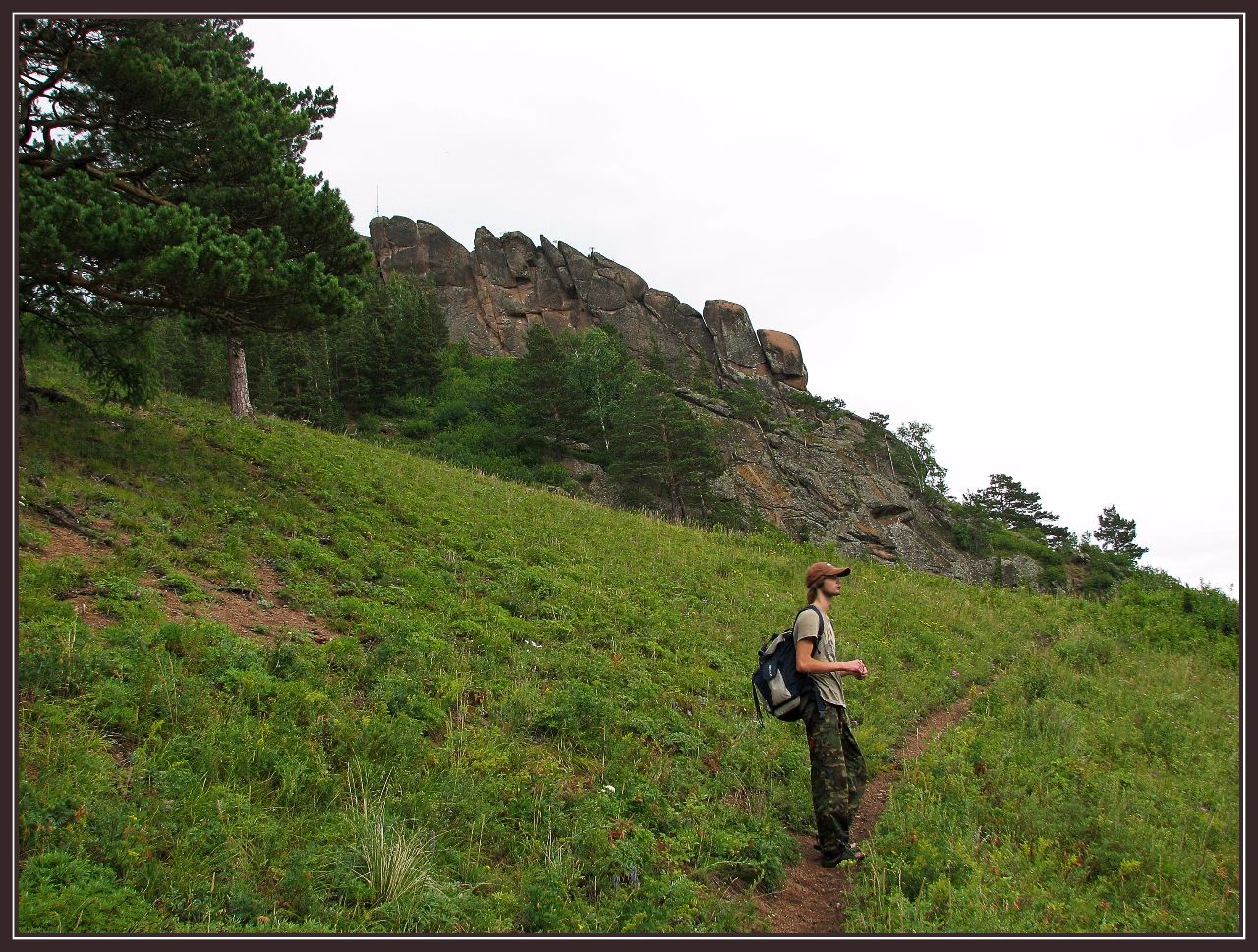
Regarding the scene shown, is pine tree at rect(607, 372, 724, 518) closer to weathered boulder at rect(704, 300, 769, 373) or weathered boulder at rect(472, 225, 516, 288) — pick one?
weathered boulder at rect(472, 225, 516, 288)

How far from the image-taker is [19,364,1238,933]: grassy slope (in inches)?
169

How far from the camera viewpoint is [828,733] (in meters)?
5.69

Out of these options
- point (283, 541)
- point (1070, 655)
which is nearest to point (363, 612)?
point (283, 541)

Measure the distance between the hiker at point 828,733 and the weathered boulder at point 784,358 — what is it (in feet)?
272

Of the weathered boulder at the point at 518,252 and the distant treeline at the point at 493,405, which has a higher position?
the weathered boulder at the point at 518,252

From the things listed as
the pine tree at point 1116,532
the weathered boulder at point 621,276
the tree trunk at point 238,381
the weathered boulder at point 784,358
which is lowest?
the pine tree at point 1116,532

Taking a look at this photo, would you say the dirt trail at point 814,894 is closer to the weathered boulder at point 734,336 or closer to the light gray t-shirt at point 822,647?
the light gray t-shirt at point 822,647

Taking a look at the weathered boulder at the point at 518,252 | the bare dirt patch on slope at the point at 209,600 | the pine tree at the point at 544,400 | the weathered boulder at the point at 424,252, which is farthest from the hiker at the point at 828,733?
the weathered boulder at the point at 518,252

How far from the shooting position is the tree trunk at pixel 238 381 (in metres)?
19.7

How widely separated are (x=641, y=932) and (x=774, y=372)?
279 feet

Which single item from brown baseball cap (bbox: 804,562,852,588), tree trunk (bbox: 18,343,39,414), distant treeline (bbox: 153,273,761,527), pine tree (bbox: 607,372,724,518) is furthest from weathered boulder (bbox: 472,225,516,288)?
brown baseball cap (bbox: 804,562,852,588)

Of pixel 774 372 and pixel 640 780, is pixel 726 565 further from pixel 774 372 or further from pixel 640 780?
pixel 774 372

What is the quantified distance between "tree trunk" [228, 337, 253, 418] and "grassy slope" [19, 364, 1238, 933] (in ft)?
18.8

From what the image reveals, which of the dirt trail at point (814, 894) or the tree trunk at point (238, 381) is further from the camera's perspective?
the tree trunk at point (238, 381)
